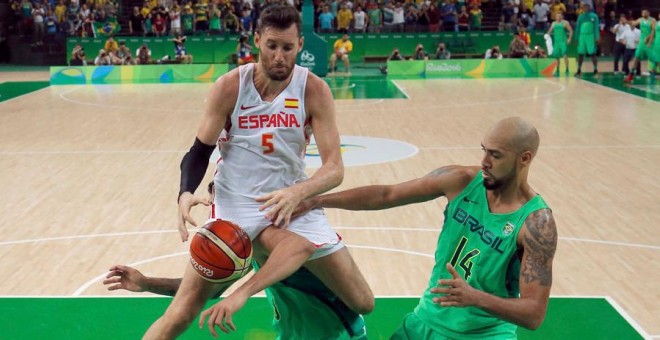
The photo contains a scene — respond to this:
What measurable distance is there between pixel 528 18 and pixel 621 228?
2314cm

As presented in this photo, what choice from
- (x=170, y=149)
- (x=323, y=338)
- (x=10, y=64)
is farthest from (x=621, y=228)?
(x=10, y=64)

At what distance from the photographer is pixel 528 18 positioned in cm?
3125

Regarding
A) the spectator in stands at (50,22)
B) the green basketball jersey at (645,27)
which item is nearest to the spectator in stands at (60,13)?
the spectator in stands at (50,22)

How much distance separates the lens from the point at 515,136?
4.24 m

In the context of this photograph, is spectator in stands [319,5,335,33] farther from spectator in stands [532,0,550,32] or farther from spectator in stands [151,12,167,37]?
spectator in stands [532,0,550,32]

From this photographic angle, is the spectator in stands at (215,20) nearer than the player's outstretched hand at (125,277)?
No

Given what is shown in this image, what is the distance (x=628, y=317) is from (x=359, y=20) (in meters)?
25.5

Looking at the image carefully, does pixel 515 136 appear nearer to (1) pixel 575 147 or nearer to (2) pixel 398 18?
(1) pixel 575 147

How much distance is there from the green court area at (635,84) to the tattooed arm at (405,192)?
54.1 feet

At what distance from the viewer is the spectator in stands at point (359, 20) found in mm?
31156

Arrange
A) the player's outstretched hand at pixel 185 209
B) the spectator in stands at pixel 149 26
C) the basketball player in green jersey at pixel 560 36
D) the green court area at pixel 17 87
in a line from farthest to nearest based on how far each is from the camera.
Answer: the spectator in stands at pixel 149 26, the basketball player in green jersey at pixel 560 36, the green court area at pixel 17 87, the player's outstretched hand at pixel 185 209

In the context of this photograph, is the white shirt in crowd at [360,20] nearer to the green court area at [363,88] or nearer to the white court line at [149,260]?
the green court area at [363,88]

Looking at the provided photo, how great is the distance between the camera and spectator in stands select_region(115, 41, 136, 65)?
27375mm

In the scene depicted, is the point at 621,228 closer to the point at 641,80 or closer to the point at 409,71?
the point at 641,80
